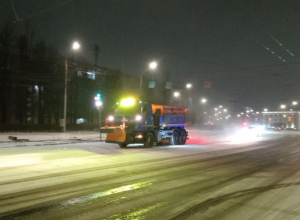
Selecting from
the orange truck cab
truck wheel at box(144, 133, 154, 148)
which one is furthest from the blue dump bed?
truck wheel at box(144, 133, 154, 148)

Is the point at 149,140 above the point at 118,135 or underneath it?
underneath

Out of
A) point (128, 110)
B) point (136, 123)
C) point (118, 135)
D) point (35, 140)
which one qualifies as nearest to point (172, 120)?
point (136, 123)

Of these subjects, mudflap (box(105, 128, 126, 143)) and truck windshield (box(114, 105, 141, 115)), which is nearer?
mudflap (box(105, 128, 126, 143))

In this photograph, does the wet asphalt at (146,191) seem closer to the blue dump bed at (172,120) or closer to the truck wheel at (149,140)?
the truck wheel at (149,140)

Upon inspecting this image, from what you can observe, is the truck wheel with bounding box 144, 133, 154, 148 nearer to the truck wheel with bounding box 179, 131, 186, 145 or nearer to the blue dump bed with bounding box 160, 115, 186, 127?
the blue dump bed with bounding box 160, 115, 186, 127

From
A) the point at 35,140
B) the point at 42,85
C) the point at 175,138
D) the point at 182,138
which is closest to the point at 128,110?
the point at 175,138

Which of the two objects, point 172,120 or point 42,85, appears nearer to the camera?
point 172,120

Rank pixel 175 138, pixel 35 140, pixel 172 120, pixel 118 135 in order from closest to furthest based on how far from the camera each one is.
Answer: pixel 118 135 < pixel 172 120 < pixel 175 138 < pixel 35 140

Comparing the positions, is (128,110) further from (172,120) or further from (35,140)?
(35,140)

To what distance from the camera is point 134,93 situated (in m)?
57.4

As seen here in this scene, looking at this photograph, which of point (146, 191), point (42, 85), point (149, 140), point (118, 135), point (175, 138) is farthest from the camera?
point (42, 85)

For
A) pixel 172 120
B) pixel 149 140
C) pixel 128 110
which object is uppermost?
pixel 128 110

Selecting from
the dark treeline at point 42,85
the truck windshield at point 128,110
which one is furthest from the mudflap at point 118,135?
the dark treeline at point 42,85

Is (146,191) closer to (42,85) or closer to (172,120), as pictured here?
(172,120)
